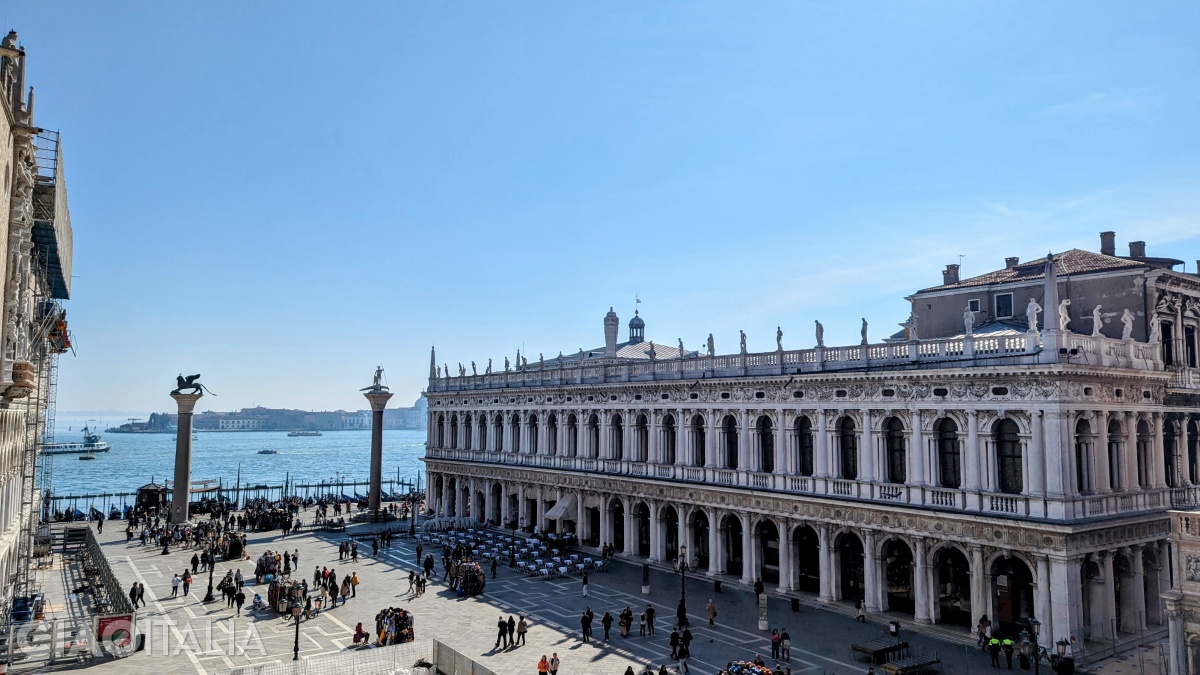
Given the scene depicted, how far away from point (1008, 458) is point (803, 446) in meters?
8.27

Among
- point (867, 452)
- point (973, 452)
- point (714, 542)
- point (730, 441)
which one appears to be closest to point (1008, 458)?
point (973, 452)

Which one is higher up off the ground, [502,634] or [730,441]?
[730,441]

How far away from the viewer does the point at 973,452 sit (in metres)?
26.4

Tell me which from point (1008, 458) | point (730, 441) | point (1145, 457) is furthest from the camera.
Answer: point (730, 441)

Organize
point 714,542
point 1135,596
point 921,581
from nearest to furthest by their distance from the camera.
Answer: point 1135,596 < point 921,581 < point 714,542

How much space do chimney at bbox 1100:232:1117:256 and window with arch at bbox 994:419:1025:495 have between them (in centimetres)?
1297

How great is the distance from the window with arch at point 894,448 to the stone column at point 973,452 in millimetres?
2815

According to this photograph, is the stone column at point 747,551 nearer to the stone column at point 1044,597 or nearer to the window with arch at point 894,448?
the window with arch at point 894,448

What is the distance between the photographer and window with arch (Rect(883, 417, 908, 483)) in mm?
29109

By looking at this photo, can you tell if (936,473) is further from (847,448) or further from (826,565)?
(826,565)

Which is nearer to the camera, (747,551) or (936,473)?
(936,473)

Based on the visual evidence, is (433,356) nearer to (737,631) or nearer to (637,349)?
(637,349)

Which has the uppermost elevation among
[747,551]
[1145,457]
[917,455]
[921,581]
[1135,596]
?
[917,455]

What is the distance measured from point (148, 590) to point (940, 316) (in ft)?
118
